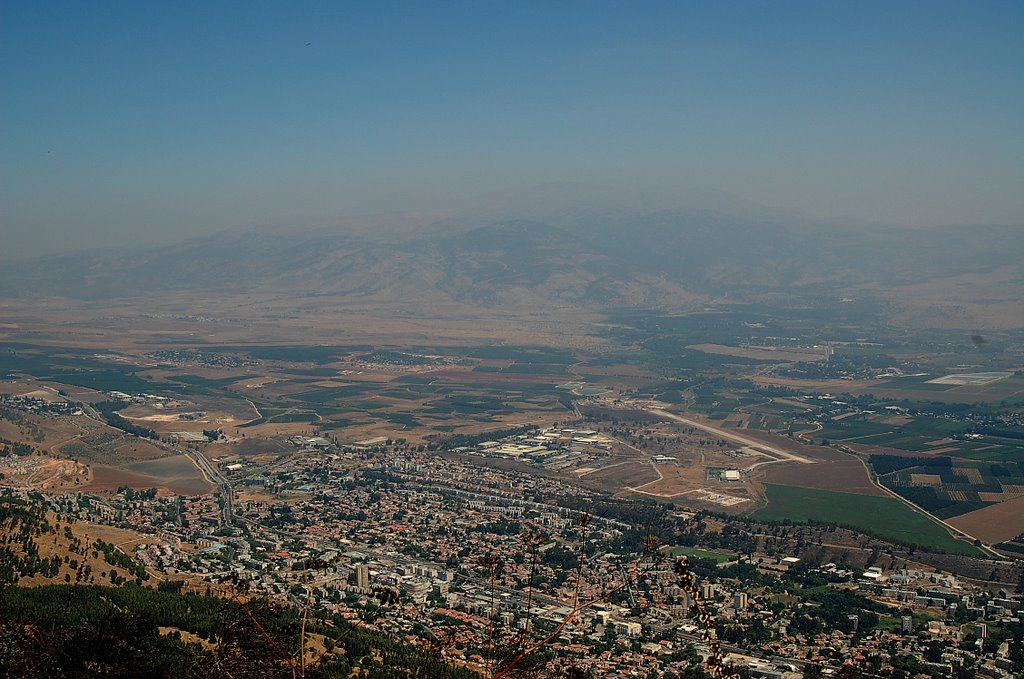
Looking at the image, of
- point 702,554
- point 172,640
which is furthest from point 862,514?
point 172,640

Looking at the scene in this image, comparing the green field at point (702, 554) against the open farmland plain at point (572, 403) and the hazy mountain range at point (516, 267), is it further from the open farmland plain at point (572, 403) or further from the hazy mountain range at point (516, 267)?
the hazy mountain range at point (516, 267)

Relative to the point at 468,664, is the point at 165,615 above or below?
above

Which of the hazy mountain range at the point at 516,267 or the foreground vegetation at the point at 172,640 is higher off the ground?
the hazy mountain range at the point at 516,267

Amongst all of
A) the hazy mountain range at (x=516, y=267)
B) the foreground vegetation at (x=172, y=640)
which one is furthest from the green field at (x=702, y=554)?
the hazy mountain range at (x=516, y=267)

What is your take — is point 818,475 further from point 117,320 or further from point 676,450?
point 117,320

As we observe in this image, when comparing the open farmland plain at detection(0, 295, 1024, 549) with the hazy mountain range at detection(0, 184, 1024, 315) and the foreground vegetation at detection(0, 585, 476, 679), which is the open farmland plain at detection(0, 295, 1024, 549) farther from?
the hazy mountain range at detection(0, 184, 1024, 315)

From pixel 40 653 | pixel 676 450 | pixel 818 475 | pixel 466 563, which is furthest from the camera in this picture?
pixel 676 450

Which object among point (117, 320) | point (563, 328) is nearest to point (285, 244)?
point (117, 320)

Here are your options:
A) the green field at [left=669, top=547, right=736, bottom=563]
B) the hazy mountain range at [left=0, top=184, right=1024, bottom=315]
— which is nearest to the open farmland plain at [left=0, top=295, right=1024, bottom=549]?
the green field at [left=669, top=547, right=736, bottom=563]
